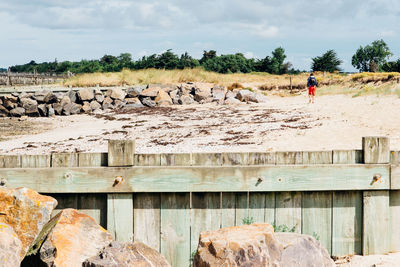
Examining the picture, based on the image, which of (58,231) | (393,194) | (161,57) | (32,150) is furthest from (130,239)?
(161,57)

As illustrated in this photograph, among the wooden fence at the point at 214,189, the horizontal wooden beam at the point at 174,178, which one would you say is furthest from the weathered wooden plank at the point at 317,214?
the horizontal wooden beam at the point at 174,178

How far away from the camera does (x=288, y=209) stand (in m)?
4.89

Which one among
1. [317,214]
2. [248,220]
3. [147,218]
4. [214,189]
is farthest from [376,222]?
[147,218]

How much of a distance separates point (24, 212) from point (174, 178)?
4.65 ft

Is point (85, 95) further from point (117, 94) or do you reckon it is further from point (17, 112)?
point (17, 112)

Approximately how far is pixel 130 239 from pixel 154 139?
11.6 metres

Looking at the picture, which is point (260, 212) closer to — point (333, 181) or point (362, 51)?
point (333, 181)

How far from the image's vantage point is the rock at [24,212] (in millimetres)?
4461

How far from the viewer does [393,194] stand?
195 inches

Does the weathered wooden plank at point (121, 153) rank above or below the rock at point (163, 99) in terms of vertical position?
below

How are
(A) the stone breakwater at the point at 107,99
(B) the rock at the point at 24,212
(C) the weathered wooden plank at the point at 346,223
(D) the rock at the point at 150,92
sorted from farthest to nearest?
1. (D) the rock at the point at 150,92
2. (A) the stone breakwater at the point at 107,99
3. (C) the weathered wooden plank at the point at 346,223
4. (B) the rock at the point at 24,212

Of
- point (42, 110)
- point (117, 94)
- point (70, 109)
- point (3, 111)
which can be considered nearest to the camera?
point (70, 109)

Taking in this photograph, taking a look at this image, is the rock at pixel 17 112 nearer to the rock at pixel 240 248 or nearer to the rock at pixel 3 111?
the rock at pixel 3 111

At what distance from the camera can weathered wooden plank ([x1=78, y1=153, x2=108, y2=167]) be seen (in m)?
4.81
